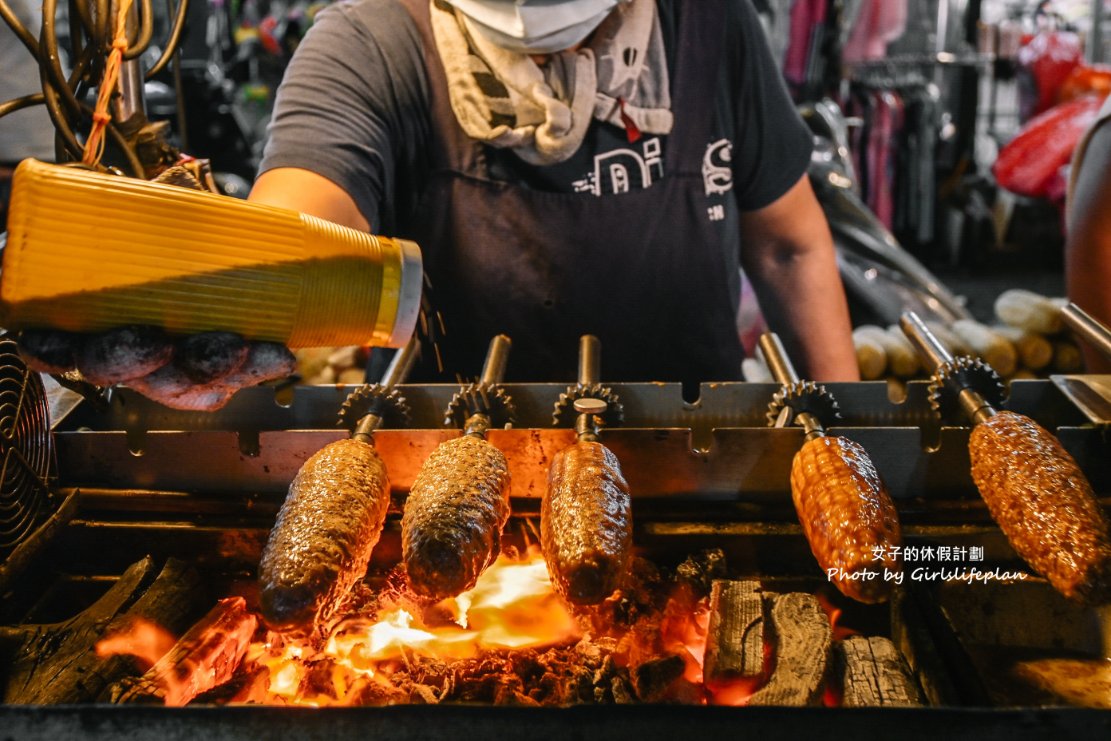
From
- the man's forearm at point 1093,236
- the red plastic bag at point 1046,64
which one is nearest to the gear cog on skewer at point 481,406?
the man's forearm at point 1093,236

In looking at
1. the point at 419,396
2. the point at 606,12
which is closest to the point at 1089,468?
the point at 419,396

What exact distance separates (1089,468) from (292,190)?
218 centimetres

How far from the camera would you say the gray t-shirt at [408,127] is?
2.54 meters

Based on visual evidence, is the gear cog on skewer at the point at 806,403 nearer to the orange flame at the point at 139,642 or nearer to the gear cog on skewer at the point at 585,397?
the gear cog on skewer at the point at 585,397

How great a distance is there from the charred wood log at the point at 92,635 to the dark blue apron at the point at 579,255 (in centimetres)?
139

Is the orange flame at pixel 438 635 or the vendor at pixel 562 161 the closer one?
the orange flame at pixel 438 635

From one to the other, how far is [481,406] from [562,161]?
1061mm

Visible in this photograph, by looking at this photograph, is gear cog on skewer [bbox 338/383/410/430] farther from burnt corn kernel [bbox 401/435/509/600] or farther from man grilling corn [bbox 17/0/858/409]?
man grilling corn [bbox 17/0/858/409]

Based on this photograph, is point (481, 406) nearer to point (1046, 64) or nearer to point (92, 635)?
point (92, 635)

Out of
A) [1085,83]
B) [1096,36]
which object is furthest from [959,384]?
[1096,36]

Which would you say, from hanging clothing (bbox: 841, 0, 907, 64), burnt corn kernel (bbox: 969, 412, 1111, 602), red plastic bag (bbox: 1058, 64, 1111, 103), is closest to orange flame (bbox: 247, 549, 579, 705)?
burnt corn kernel (bbox: 969, 412, 1111, 602)

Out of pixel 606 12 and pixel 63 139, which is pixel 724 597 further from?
pixel 606 12

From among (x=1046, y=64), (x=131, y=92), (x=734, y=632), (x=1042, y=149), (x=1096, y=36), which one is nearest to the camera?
(x=734, y=632)

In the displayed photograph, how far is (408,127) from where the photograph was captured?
280 centimetres
